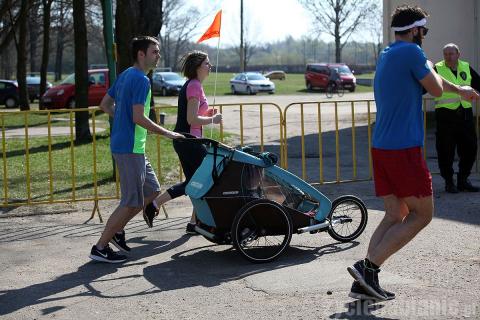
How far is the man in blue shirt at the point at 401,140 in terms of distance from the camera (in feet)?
18.7

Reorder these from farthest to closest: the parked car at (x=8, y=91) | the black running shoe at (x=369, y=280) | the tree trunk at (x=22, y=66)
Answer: the parked car at (x=8, y=91) → the tree trunk at (x=22, y=66) → the black running shoe at (x=369, y=280)

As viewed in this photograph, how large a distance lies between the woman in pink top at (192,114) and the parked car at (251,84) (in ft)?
135

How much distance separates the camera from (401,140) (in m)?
5.71

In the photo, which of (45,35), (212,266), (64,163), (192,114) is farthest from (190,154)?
(45,35)

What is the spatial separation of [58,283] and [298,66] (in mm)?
89911

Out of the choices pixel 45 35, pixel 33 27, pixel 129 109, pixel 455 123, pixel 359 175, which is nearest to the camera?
pixel 129 109

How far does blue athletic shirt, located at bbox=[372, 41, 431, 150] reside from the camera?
5.68 m

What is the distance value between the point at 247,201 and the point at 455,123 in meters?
4.09

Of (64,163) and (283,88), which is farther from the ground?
(283,88)

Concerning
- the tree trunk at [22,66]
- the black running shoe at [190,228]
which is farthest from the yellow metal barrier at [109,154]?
the tree trunk at [22,66]

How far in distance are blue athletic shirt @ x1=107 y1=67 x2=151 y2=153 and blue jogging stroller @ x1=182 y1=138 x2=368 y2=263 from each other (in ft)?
1.51

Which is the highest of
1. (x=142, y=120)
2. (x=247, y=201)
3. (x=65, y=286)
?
(x=142, y=120)

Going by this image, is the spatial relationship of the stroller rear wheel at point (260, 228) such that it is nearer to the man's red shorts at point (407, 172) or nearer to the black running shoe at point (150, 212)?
the black running shoe at point (150, 212)

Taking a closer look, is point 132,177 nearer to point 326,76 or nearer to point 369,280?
point 369,280
